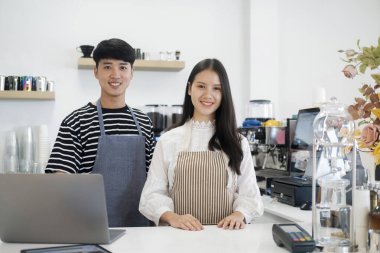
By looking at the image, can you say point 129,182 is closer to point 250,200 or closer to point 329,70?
point 250,200

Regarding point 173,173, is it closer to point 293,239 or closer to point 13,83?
point 293,239

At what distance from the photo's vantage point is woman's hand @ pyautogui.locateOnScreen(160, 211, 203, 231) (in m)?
1.62

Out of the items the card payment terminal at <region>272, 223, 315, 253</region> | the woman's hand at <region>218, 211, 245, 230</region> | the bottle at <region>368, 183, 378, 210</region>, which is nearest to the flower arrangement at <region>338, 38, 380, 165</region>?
the bottle at <region>368, 183, 378, 210</region>

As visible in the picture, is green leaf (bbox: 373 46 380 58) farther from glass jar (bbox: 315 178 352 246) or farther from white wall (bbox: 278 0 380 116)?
white wall (bbox: 278 0 380 116)

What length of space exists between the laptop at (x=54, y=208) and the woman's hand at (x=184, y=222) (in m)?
0.30

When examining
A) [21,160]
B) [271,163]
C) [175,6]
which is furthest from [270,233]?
[175,6]

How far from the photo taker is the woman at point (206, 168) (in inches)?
74.1

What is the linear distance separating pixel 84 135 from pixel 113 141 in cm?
14

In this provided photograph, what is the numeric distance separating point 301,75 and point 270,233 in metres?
3.39

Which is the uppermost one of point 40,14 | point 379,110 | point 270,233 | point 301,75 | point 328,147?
point 40,14

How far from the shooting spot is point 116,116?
87.7 inches

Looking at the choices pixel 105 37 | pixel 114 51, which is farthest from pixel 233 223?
pixel 105 37

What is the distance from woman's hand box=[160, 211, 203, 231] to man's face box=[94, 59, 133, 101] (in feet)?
2.43

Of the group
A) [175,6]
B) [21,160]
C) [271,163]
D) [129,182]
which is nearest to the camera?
[129,182]
